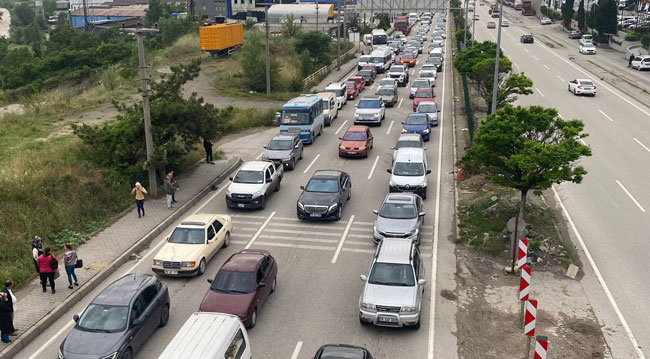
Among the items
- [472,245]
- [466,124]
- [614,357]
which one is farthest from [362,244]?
[466,124]

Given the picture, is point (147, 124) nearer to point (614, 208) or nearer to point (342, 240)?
point (342, 240)

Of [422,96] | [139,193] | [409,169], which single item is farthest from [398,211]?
[422,96]

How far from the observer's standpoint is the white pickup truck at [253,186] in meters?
23.6

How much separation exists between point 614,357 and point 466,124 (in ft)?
84.3

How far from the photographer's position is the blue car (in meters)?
34.0

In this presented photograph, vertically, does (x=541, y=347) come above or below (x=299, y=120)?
below

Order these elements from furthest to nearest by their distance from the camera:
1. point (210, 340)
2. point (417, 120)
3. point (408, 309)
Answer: point (417, 120), point (408, 309), point (210, 340)

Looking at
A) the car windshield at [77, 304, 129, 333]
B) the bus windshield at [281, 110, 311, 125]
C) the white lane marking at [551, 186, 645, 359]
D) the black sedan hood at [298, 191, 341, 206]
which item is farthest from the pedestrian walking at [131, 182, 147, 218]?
the white lane marking at [551, 186, 645, 359]

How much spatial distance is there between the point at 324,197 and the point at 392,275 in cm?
761

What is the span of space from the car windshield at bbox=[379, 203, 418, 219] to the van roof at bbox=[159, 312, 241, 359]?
9.23m

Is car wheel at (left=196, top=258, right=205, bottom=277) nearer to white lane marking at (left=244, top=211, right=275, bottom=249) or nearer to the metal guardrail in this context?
white lane marking at (left=244, top=211, right=275, bottom=249)

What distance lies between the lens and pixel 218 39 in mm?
60094

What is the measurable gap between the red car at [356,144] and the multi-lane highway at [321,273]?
0.44m

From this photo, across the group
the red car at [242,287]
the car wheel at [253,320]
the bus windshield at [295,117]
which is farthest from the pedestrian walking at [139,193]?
the bus windshield at [295,117]
